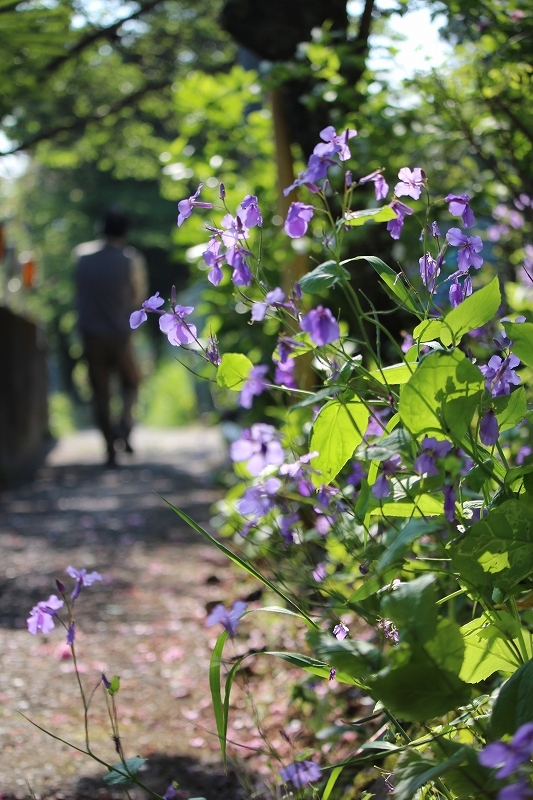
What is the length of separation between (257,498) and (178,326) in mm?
292

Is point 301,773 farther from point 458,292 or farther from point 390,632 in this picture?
point 458,292

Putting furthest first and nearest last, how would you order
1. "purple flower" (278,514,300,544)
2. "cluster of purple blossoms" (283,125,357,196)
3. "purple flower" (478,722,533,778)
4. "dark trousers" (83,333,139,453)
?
"dark trousers" (83,333,139,453)
"purple flower" (278,514,300,544)
"cluster of purple blossoms" (283,125,357,196)
"purple flower" (478,722,533,778)

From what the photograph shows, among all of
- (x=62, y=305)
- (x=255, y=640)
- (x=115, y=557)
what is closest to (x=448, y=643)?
(x=255, y=640)

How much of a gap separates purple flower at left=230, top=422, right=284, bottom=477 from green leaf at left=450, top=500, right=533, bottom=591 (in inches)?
10.8

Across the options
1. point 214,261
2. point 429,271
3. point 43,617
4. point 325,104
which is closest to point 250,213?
point 214,261

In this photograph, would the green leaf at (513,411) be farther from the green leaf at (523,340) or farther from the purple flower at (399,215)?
the purple flower at (399,215)

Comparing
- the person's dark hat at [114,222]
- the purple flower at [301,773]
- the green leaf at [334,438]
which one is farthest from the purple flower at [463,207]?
the person's dark hat at [114,222]

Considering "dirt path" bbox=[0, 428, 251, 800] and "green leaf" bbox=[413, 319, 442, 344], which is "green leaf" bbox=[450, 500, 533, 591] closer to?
"green leaf" bbox=[413, 319, 442, 344]

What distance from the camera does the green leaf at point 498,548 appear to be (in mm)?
1157

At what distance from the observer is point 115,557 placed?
4.51 meters

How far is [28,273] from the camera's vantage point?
10.1 meters

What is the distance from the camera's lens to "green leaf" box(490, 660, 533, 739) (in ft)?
3.36

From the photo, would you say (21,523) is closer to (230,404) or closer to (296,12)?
(230,404)

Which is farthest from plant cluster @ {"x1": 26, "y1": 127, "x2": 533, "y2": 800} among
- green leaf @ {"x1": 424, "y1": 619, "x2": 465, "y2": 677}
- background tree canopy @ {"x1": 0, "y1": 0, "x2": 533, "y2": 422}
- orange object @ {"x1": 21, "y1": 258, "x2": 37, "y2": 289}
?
orange object @ {"x1": 21, "y1": 258, "x2": 37, "y2": 289}
